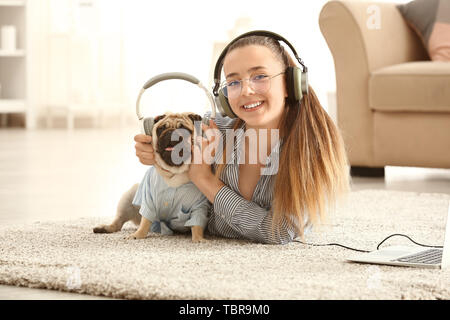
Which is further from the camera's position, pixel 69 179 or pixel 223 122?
pixel 69 179

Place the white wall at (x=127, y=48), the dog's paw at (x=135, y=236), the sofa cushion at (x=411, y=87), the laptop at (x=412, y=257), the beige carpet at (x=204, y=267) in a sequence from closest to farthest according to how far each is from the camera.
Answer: the beige carpet at (x=204, y=267), the laptop at (x=412, y=257), the dog's paw at (x=135, y=236), the sofa cushion at (x=411, y=87), the white wall at (x=127, y=48)

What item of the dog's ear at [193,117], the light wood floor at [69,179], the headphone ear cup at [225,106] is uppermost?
the headphone ear cup at [225,106]

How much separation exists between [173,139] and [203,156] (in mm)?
88

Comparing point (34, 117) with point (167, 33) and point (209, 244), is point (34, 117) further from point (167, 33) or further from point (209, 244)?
point (209, 244)

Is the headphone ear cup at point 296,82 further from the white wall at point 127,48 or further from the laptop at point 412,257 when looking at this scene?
the white wall at point 127,48

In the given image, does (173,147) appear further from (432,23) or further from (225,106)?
(432,23)

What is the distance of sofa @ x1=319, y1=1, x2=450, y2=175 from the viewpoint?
279cm

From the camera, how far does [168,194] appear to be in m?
1.66

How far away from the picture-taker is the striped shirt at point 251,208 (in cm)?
162

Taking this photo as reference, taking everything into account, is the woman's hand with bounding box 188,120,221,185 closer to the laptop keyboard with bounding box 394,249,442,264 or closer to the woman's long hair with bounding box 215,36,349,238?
the woman's long hair with bounding box 215,36,349,238

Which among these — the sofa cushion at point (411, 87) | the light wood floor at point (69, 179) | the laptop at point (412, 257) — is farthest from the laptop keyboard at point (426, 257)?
the sofa cushion at point (411, 87)

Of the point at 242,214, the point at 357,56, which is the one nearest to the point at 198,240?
the point at 242,214

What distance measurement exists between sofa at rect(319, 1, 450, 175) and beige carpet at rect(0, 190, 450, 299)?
96 centimetres

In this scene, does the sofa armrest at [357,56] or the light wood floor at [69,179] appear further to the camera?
the sofa armrest at [357,56]
